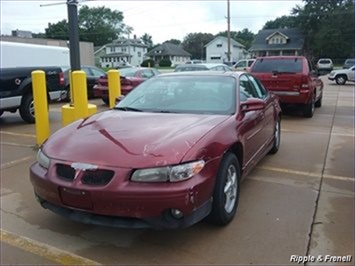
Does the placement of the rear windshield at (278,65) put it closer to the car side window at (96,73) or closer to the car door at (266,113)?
the car door at (266,113)

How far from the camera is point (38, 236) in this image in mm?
3719

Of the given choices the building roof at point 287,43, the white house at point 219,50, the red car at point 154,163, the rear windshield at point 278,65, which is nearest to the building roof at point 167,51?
the white house at point 219,50

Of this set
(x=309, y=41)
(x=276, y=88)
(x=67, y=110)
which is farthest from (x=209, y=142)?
(x=309, y=41)

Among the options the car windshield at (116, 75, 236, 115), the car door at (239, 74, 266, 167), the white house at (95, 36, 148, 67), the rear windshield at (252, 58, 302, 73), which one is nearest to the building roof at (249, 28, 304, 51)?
the white house at (95, 36, 148, 67)

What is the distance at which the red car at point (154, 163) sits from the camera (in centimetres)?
312

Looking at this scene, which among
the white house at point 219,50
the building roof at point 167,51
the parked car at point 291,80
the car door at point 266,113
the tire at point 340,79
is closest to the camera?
the car door at point 266,113

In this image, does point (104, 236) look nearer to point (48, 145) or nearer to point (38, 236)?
point (38, 236)

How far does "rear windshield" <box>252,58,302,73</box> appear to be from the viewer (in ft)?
35.3

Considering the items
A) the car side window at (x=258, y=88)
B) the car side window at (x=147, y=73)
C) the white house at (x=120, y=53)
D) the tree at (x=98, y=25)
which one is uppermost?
the tree at (x=98, y=25)

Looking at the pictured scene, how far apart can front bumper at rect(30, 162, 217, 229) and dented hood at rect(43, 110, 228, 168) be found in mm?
179

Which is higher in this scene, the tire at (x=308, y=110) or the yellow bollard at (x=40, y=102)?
the yellow bollard at (x=40, y=102)

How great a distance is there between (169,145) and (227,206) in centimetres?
95

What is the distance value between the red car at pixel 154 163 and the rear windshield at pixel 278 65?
21.5 ft

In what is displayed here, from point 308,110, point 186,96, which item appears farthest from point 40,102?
point 308,110
